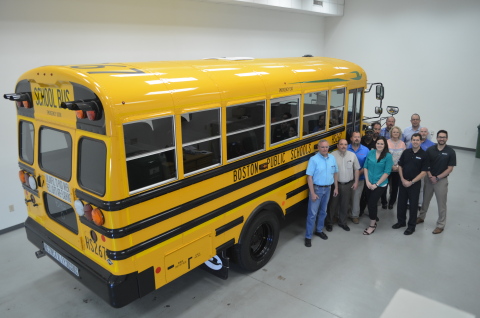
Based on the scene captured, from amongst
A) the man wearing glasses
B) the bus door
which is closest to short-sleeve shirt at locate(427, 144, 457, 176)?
the man wearing glasses

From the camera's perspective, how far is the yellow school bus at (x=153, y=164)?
9.91 ft

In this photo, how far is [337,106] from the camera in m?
5.69

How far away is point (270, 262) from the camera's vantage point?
493cm

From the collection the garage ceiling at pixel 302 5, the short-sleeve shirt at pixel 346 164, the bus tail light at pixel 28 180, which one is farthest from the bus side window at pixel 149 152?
the garage ceiling at pixel 302 5

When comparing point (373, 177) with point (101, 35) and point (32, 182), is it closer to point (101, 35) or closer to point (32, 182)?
point (32, 182)

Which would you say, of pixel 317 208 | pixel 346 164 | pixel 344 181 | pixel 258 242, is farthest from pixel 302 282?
pixel 346 164

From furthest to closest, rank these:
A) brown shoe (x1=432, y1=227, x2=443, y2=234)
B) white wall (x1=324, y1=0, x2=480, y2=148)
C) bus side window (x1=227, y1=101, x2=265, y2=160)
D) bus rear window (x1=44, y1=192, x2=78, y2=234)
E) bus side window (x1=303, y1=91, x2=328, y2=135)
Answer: white wall (x1=324, y1=0, x2=480, y2=148), brown shoe (x1=432, y1=227, x2=443, y2=234), bus side window (x1=303, y1=91, x2=328, y2=135), bus side window (x1=227, y1=101, x2=265, y2=160), bus rear window (x1=44, y1=192, x2=78, y2=234)

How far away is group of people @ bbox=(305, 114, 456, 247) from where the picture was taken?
16.9ft

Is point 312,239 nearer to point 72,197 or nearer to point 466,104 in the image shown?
point 72,197

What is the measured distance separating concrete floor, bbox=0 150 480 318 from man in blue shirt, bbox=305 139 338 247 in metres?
0.44

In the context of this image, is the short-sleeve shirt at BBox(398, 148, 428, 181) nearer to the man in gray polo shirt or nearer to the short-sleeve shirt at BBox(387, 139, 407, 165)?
the short-sleeve shirt at BBox(387, 139, 407, 165)

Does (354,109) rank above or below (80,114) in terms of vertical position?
below

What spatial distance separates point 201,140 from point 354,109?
141 inches

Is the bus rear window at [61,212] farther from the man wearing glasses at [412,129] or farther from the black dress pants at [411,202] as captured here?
the man wearing glasses at [412,129]
